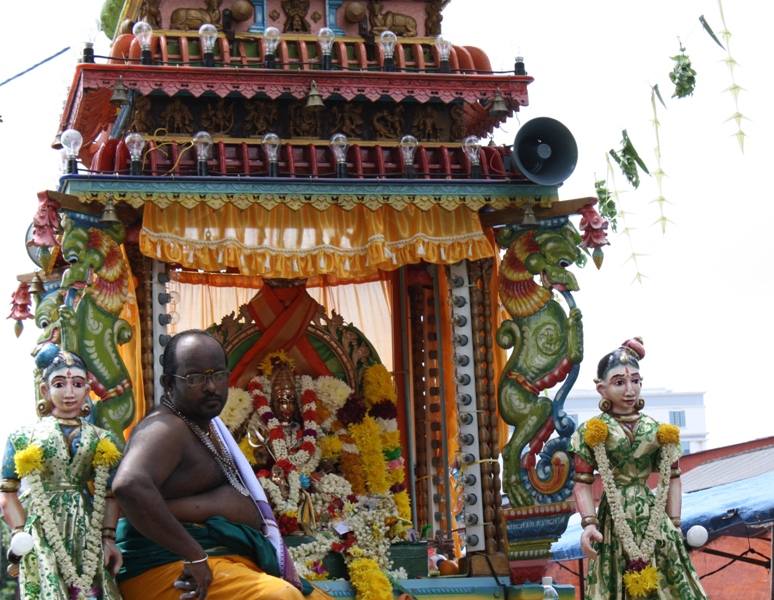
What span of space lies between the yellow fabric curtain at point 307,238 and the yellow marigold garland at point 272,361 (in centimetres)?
101

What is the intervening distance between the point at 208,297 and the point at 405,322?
1769mm

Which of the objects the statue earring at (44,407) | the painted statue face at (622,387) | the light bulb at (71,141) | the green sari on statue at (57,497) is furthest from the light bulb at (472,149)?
the statue earring at (44,407)

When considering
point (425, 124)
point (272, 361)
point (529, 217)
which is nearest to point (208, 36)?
point (425, 124)

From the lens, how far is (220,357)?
7.30 m

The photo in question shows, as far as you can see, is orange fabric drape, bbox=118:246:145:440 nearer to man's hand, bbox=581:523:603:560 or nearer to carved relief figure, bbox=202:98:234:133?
carved relief figure, bbox=202:98:234:133

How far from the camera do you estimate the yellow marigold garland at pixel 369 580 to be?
9.98m

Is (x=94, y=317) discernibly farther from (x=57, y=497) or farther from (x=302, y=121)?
(x=302, y=121)

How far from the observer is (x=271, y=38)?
10719 mm

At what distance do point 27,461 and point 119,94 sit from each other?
315 cm

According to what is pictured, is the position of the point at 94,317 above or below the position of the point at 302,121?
below

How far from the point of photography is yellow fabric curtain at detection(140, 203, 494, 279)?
1022 centimetres

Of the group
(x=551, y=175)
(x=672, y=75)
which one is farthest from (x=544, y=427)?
(x=672, y=75)

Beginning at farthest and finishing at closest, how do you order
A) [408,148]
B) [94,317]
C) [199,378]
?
[408,148]
[94,317]
[199,378]

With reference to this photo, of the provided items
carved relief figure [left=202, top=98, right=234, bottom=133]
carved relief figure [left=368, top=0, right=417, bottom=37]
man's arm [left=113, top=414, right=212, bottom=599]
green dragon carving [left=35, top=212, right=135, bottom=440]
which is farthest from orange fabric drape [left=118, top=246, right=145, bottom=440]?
man's arm [left=113, top=414, right=212, bottom=599]
